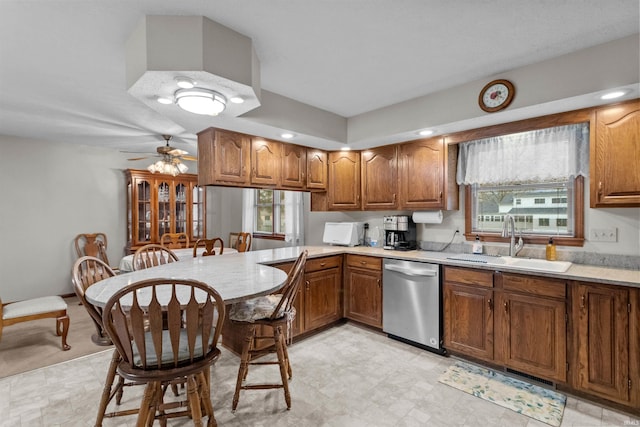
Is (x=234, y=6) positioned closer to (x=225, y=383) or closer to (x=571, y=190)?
(x=225, y=383)

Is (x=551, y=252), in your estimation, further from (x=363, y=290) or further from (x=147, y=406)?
(x=147, y=406)

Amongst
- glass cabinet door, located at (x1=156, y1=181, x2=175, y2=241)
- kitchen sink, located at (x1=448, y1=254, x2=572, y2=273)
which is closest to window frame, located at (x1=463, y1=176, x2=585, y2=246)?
kitchen sink, located at (x1=448, y1=254, x2=572, y2=273)

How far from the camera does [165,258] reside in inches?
121

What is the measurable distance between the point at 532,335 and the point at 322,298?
74.4 inches

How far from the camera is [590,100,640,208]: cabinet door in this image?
7.06 feet

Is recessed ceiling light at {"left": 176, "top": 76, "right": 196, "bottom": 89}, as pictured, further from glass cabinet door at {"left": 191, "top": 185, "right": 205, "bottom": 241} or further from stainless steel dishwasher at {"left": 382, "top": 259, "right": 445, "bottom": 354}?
glass cabinet door at {"left": 191, "top": 185, "right": 205, "bottom": 241}

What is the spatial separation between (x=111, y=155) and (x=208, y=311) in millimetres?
4962

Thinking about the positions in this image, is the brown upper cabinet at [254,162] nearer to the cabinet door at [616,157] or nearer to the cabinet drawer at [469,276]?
the cabinet drawer at [469,276]

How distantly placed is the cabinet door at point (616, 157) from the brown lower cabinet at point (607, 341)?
2.31 feet

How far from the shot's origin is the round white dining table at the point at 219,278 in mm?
1654

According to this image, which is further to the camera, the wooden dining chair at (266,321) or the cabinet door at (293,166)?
the cabinet door at (293,166)

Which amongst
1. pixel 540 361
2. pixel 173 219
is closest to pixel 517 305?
pixel 540 361

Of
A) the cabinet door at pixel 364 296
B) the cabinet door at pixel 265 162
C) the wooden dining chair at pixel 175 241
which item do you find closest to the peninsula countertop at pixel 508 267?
the cabinet door at pixel 364 296

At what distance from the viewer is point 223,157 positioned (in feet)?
9.66
